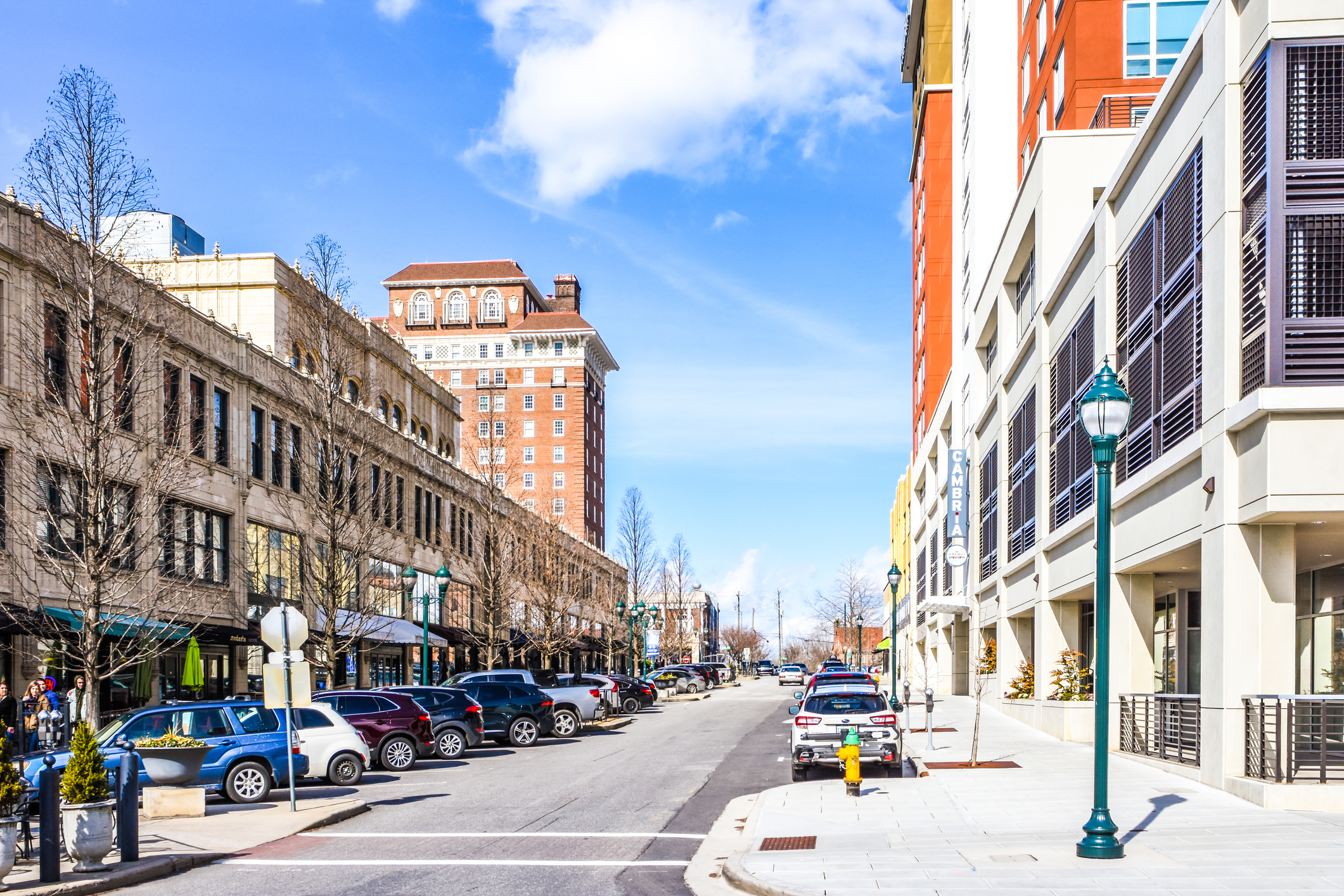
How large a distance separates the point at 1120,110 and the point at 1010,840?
20047 millimetres

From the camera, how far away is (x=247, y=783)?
60.1ft

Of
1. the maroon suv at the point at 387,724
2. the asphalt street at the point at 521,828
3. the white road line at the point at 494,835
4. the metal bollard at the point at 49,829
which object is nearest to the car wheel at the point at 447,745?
the asphalt street at the point at 521,828

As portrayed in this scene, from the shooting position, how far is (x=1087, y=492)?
82.1ft

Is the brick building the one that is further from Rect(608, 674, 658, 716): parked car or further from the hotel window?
the hotel window

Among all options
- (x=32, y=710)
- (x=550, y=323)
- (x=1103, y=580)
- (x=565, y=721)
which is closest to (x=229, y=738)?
(x=32, y=710)

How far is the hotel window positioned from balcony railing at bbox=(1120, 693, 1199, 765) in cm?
1608

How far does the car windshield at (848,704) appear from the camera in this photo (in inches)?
816

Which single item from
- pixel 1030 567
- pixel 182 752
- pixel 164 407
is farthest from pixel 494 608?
pixel 182 752

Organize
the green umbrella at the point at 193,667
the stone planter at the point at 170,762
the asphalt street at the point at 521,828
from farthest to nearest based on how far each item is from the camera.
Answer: the green umbrella at the point at 193,667 → the stone planter at the point at 170,762 → the asphalt street at the point at 521,828

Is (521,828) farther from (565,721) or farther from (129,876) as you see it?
(565,721)

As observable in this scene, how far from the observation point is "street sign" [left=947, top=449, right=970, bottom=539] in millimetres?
46906

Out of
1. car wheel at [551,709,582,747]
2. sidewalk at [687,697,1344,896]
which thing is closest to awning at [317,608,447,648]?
car wheel at [551,709,582,747]

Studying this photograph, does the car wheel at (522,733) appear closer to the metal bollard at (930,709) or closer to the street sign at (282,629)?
the metal bollard at (930,709)

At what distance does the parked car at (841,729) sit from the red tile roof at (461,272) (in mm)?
Result: 98483
